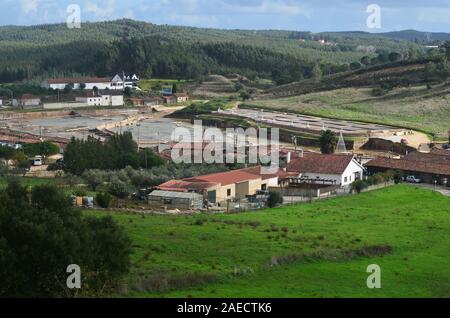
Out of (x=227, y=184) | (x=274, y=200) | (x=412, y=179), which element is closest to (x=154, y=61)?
(x=412, y=179)

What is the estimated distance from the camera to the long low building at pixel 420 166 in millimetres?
33856

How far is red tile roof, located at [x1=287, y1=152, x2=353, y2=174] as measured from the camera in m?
32.6

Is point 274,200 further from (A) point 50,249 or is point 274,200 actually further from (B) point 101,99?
(B) point 101,99

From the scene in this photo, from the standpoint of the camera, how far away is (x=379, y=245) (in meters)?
20.0

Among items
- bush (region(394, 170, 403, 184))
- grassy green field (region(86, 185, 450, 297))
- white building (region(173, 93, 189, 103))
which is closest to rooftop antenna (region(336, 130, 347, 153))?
bush (region(394, 170, 403, 184))

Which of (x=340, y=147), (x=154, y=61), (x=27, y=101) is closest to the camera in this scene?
(x=340, y=147)

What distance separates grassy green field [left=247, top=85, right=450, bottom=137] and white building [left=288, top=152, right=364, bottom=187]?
2018cm

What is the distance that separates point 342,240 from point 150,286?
6.32 metres

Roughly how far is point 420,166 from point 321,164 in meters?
4.47

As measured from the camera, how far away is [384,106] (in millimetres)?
66375

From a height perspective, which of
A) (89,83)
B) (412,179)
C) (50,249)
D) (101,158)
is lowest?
(412,179)

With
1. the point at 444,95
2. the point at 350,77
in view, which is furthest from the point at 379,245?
the point at 350,77

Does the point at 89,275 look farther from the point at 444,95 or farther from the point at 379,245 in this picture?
the point at 444,95

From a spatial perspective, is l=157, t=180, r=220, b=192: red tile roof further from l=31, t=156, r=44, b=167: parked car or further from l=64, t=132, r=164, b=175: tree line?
l=31, t=156, r=44, b=167: parked car
